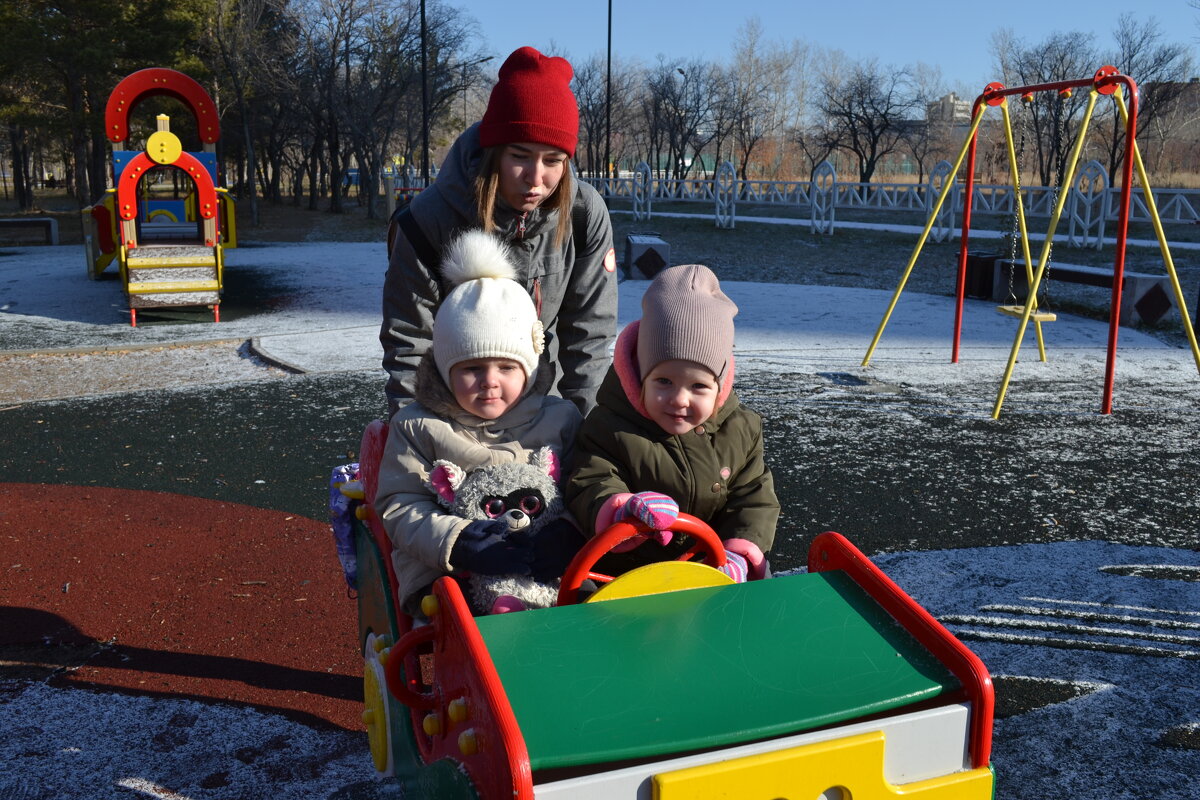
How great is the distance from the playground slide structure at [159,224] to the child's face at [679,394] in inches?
319

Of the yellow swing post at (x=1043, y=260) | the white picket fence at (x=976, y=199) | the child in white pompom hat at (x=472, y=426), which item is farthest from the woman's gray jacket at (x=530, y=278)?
the white picket fence at (x=976, y=199)

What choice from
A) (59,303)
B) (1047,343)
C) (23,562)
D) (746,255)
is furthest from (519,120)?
(746,255)

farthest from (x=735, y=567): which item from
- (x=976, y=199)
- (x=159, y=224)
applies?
(x=976, y=199)

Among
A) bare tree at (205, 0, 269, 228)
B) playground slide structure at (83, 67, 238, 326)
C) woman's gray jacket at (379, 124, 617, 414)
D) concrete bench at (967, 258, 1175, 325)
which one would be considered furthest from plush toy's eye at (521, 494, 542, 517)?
bare tree at (205, 0, 269, 228)

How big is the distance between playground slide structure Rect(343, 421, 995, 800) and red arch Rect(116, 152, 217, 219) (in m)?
8.85

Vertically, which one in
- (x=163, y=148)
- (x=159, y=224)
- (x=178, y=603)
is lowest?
(x=178, y=603)

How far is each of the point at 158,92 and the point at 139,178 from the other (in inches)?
85.5

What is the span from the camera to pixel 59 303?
10.4 m

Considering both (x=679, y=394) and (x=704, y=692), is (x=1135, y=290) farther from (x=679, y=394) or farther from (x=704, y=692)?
(x=704, y=692)

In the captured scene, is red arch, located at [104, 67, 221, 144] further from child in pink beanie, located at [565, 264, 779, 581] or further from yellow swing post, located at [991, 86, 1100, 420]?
child in pink beanie, located at [565, 264, 779, 581]

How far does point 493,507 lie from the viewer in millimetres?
1943

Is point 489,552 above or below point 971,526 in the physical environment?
above

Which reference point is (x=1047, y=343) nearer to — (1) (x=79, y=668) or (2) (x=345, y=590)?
(2) (x=345, y=590)

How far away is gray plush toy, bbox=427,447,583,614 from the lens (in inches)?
74.7
